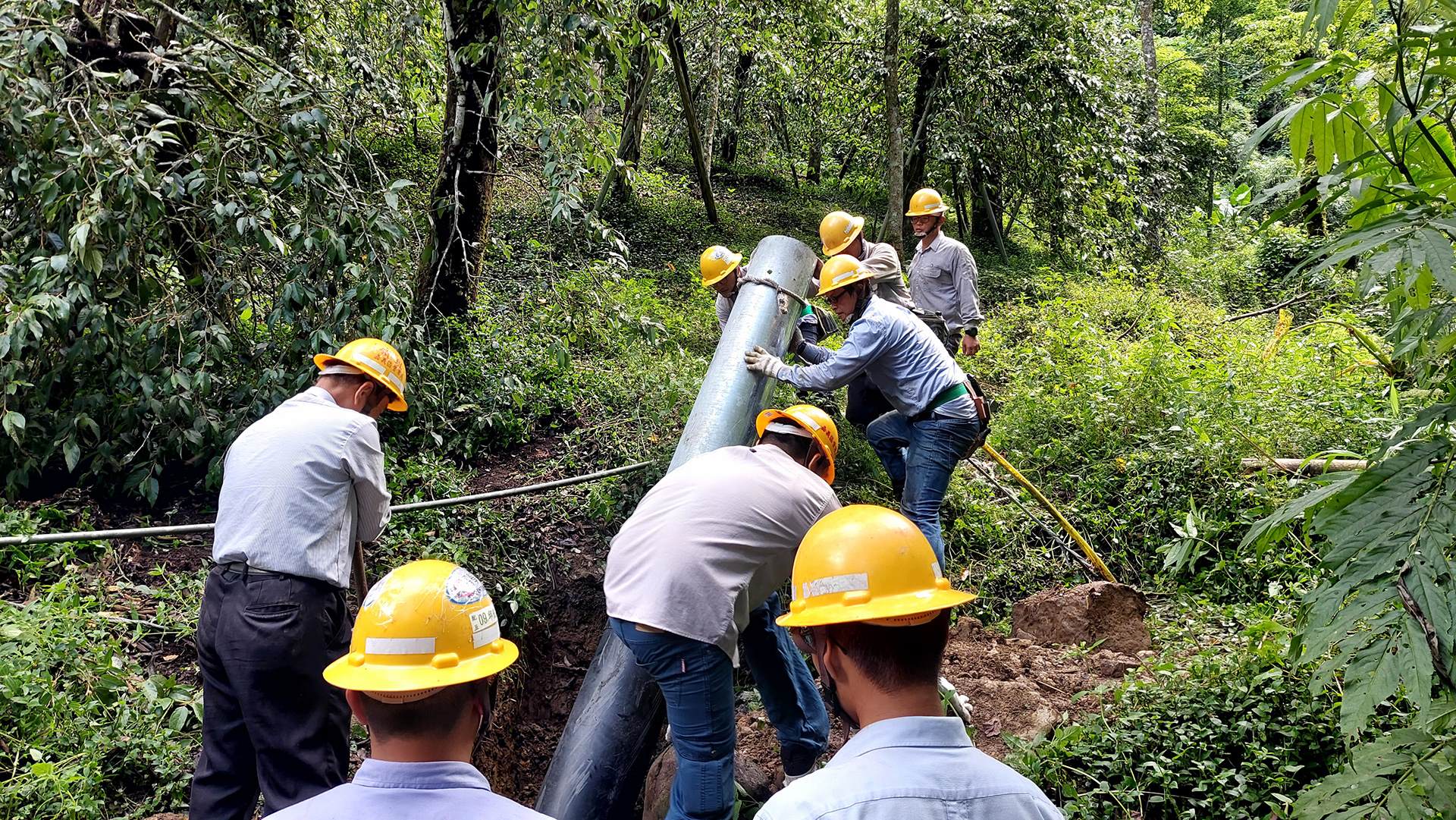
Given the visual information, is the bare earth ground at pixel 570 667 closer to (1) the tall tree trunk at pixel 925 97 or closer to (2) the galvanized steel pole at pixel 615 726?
(2) the galvanized steel pole at pixel 615 726

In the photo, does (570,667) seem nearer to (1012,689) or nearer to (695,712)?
(695,712)

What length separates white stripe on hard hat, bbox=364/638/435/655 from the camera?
173cm

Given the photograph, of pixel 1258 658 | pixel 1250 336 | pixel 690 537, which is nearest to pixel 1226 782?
pixel 1258 658

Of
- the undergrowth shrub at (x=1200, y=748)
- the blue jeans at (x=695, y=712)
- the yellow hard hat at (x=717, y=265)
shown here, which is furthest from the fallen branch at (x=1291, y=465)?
the blue jeans at (x=695, y=712)

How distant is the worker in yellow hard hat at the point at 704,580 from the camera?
2.88 meters

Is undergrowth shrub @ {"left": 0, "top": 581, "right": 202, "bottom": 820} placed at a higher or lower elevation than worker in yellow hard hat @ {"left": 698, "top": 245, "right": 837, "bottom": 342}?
lower

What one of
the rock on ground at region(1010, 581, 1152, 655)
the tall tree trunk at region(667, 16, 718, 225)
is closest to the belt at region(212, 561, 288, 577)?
the rock on ground at region(1010, 581, 1152, 655)

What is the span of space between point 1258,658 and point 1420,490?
1.97 m

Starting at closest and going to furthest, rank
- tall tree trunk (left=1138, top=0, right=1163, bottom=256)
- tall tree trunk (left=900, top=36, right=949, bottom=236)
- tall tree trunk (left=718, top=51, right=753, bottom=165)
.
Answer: tall tree trunk (left=900, top=36, right=949, bottom=236)
tall tree trunk (left=1138, top=0, right=1163, bottom=256)
tall tree trunk (left=718, top=51, right=753, bottom=165)

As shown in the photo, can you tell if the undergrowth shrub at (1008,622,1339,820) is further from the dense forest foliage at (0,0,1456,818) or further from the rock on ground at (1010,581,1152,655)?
the rock on ground at (1010,581,1152,655)

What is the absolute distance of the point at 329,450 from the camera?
312 cm

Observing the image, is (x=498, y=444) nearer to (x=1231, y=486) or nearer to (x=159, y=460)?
(x=159, y=460)

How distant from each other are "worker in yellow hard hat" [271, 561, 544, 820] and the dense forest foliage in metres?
1.76

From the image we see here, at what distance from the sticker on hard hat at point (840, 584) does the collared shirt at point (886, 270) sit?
3555 mm
